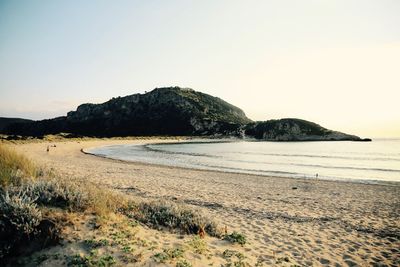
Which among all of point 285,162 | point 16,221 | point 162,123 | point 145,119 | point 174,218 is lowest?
point 285,162

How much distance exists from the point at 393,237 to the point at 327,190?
9.25 metres

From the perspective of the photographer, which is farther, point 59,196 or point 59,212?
point 59,196

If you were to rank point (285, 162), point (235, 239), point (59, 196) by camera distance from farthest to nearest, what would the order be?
point (285, 162) → point (235, 239) → point (59, 196)

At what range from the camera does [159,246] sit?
21.0 feet

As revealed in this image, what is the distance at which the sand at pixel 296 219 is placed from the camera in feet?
25.0

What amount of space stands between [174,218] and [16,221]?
369 centimetres

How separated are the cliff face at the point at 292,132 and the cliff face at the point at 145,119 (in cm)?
1171

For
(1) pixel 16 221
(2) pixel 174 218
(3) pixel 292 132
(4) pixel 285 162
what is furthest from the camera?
(3) pixel 292 132

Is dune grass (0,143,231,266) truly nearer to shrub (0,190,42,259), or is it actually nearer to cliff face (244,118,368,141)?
shrub (0,190,42,259)

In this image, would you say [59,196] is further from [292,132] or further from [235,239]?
[292,132]

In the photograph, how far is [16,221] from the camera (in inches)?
238

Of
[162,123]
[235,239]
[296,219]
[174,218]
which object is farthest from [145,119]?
[235,239]

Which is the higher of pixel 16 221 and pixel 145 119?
pixel 145 119

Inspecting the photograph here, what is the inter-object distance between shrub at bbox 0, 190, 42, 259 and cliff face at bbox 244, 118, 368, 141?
475 feet
